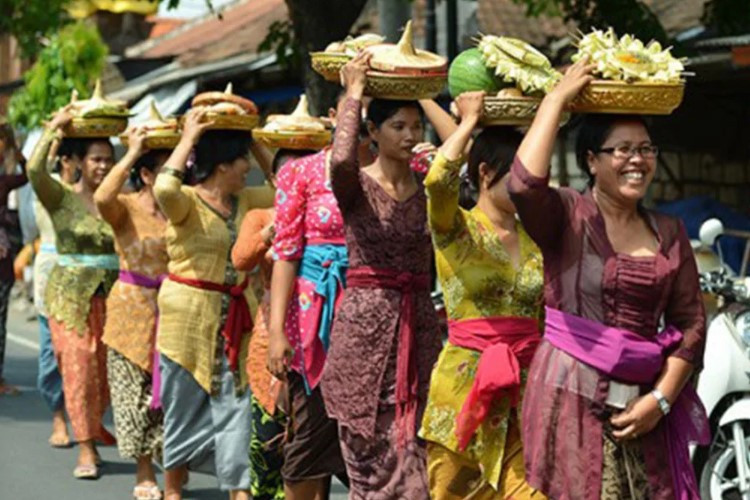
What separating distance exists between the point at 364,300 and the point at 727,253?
7128 mm

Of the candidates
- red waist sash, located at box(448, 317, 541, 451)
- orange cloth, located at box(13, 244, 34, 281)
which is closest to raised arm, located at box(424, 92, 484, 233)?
red waist sash, located at box(448, 317, 541, 451)

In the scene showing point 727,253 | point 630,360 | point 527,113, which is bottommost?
point 727,253

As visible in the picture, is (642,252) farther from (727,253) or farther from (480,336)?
(727,253)

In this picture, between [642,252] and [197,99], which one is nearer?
[642,252]

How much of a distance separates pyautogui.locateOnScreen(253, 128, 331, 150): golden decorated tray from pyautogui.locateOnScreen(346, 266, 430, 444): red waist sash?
1.72 m

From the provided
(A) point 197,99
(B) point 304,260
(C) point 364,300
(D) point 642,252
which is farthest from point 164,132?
(D) point 642,252

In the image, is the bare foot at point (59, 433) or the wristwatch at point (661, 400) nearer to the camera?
the wristwatch at point (661, 400)

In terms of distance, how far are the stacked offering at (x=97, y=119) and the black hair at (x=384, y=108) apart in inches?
155

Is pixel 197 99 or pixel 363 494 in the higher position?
pixel 197 99

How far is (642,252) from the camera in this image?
5680 mm

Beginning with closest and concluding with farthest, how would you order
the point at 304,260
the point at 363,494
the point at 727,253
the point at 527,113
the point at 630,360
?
the point at 630,360 → the point at 527,113 → the point at 363,494 → the point at 304,260 → the point at 727,253

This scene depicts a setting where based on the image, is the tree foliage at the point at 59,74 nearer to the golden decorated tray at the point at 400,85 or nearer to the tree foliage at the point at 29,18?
the tree foliage at the point at 29,18

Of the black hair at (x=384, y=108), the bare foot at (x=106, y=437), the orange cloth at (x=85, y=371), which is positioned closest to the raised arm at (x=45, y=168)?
the orange cloth at (x=85, y=371)

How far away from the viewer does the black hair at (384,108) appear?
7.03 meters
